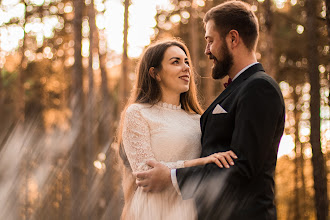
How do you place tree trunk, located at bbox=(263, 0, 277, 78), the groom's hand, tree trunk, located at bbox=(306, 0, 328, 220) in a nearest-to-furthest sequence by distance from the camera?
the groom's hand, tree trunk, located at bbox=(306, 0, 328, 220), tree trunk, located at bbox=(263, 0, 277, 78)

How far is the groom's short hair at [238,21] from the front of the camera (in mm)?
3104

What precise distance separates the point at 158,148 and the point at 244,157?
0.90 meters

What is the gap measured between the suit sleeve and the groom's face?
41 cm

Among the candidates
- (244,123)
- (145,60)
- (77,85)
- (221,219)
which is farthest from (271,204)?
(77,85)

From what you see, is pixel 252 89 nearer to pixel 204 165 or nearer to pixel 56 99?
pixel 204 165

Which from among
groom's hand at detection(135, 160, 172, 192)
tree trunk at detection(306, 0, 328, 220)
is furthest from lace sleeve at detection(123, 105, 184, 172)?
tree trunk at detection(306, 0, 328, 220)

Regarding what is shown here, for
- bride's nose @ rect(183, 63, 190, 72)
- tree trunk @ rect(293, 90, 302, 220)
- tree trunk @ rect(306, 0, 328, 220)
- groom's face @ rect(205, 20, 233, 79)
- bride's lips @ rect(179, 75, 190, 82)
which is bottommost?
tree trunk @ rect(293, 90, 302, 220)

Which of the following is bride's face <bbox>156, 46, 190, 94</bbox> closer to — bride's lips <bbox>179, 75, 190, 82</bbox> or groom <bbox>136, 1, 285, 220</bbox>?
bride's lips <bbox>179, 75, 190, 82</bbox>

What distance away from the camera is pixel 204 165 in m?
2.87

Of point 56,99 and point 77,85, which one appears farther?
point 56,99

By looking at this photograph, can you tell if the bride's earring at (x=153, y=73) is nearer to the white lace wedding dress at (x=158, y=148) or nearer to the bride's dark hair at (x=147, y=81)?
the bride's dark hair at (x=147, y=81)

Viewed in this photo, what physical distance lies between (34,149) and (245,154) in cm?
1999

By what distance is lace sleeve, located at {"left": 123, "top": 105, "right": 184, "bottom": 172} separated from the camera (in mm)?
3241

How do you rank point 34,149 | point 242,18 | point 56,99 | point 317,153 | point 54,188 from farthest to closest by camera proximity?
point 56,99
point 34,149
point 54,188
point 317,153
point 242,18
